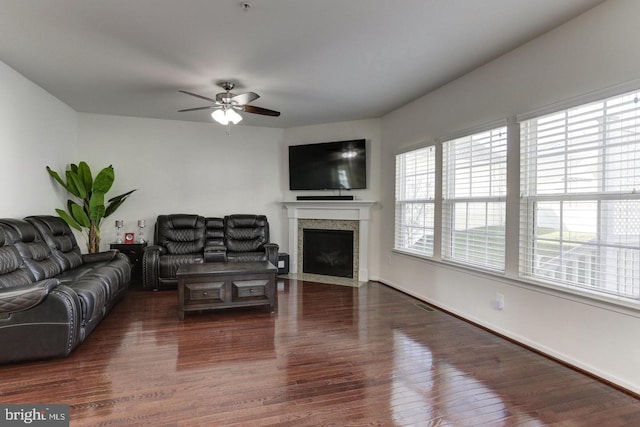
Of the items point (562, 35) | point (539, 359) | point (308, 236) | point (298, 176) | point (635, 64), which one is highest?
point (562, 35)

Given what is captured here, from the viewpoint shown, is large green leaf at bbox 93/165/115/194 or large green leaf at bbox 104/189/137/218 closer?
large green leaf at bbox 93/165/115/194

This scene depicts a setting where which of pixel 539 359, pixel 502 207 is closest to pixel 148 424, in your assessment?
pixel 539 359

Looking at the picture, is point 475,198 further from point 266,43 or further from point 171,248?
point 171,248

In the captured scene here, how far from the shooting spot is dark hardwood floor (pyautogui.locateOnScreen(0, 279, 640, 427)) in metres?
1.93

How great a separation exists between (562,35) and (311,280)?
436 centimetres

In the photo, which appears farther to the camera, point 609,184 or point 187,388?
point 609,184

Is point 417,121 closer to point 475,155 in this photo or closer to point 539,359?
point 475,155

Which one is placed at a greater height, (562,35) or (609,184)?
(562,35)

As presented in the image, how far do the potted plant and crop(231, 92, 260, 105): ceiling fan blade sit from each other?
2.47m

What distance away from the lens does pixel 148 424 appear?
5.95 ft

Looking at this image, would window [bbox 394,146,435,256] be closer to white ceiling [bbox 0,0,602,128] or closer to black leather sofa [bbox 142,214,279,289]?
white ceiling [bbox 0,0,602,128]

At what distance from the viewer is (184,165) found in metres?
5.75

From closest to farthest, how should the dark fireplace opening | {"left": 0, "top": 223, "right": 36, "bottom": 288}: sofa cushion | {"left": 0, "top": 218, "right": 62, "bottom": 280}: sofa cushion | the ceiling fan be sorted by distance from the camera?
{"left": 0, "top": 223, "right": 36, "bottom": 288}: sofa cushion
{"left": 0, "top": 218, "right": 62, "bottom": 280}: sofa cushion
the ceiling fan
the dark fireplace opening

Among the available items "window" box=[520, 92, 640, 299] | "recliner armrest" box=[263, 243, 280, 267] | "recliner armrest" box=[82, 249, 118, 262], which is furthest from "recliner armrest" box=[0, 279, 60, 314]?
"window" box=[520, 92, 640, 299]
